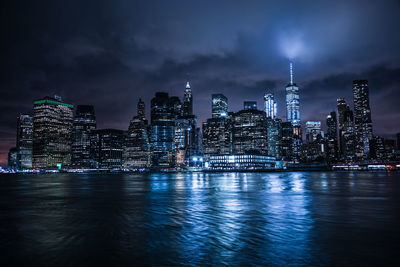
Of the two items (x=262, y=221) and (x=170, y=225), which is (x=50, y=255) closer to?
(x=170, y=225)

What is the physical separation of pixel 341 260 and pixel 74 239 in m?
15.7

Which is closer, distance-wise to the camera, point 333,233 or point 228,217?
point 333,233

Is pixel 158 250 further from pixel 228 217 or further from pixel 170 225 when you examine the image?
pixel 228 217

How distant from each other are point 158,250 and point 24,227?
14.1m

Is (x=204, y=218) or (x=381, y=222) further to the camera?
(x=204, y=218)

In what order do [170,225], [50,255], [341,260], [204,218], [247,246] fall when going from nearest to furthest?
[341,260] → [50,255] → [247,246] → [170,225] → [204,218]

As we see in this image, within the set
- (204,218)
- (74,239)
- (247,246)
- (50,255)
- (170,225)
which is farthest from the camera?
(204,218)

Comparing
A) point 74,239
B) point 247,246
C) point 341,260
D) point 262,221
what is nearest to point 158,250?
point 247,246

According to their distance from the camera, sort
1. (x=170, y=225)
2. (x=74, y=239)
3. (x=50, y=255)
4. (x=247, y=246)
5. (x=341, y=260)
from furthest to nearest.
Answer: (x=170, y=225)
(x=74, y=239)
(x=247, y=246)
(x=50, y=255)
(x=341, y=260)

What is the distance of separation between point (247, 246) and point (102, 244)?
8.49m

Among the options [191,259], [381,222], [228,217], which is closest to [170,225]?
[228,217]

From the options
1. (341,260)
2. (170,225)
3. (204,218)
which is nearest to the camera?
(341,260)

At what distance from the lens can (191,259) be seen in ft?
47.0

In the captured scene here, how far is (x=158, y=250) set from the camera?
16281 mm
